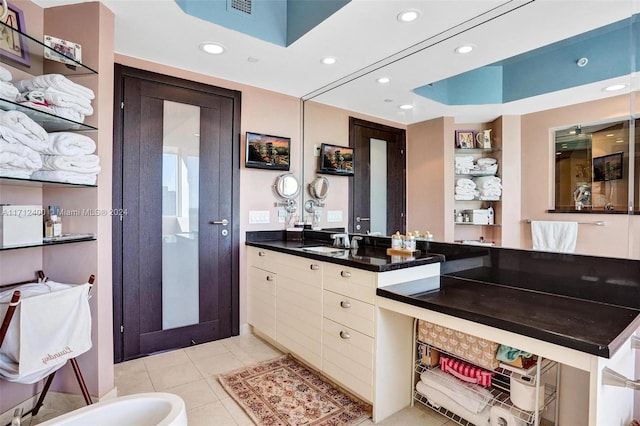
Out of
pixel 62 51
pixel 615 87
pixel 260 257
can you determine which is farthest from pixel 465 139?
pixel 62 51

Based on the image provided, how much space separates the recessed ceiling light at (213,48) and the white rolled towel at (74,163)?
3.64 ft

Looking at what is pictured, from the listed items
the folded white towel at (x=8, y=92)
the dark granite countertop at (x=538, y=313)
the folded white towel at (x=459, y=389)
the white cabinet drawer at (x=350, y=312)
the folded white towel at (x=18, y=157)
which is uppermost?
the folded white towel at (x=8, y=92)

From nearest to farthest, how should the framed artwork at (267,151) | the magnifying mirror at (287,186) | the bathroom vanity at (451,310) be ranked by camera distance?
the bathroom vanity at (451,310) < the framed artwork at (267,151) < the magnifying mirror at (287,186)

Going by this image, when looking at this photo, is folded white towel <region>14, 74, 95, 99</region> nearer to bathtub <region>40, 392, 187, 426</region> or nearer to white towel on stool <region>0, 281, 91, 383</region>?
white towel on stool <region>0, 281, 91, 383</region>

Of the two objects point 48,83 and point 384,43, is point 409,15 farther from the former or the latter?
point 48,83

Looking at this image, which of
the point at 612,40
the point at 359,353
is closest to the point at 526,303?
the point at 359,353

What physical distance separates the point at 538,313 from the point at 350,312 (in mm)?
939

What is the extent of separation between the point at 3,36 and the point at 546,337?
2.81 m

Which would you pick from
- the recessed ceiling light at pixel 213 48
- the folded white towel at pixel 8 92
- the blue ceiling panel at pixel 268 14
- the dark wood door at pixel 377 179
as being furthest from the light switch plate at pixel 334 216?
the folded white towel at pixel 8 92

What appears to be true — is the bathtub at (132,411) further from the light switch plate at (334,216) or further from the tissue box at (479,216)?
the light switch plate at (334,216)

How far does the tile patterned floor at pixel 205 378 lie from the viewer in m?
1.83

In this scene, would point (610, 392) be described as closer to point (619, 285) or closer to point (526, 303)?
point (526, 303)

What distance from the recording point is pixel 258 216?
3.12 m

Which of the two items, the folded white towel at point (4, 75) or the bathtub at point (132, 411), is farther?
the folded white towel at point (4, 75)
